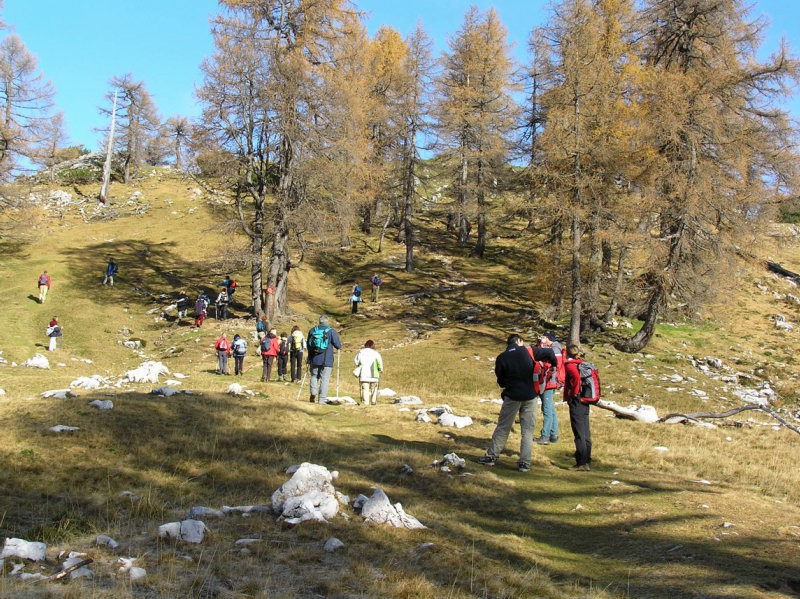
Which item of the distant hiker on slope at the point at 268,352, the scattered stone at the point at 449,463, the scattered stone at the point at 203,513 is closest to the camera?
the scattered stone at the point at 203,513

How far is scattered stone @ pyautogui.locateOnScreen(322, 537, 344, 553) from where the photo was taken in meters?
5.22

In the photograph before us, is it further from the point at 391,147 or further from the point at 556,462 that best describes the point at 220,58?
the point at 556,462

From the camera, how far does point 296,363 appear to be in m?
19.3

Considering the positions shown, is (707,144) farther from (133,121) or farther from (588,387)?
(133,121)

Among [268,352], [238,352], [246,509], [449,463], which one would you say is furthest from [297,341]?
[246,509]

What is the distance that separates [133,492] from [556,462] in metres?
6.38

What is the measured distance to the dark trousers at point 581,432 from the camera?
9.28m

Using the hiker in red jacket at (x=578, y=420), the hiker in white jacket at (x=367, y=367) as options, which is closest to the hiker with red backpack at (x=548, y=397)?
the hiker in red jacket at (x=578, y=420)

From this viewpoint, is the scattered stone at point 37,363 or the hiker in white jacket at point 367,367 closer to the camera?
the hiker in white jacket at point 367,367

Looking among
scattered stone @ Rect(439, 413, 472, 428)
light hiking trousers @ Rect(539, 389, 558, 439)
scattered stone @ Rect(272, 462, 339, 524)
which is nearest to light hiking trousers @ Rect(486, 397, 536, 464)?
light hiking trousers @ Rect(539, 389, 558, 439)

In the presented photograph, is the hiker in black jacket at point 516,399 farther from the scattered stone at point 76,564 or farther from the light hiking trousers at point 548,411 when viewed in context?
the scattered stone at point 76,564

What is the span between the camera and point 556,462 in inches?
385

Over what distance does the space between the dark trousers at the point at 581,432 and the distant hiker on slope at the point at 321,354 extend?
6.24m

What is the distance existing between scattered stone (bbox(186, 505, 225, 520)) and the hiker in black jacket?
4.41 metres
